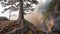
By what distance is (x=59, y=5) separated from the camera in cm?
473

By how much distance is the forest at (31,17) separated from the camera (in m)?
4.73

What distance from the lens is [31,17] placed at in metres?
5.33

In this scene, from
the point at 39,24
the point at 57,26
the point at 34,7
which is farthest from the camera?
the point at 34,7

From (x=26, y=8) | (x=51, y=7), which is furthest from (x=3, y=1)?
(x=51, y=7)

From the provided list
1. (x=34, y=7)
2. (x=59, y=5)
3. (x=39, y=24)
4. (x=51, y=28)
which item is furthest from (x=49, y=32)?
(x=34, y=7)

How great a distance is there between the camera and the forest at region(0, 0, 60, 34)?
15.5ft

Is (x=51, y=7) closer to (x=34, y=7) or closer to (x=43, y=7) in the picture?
(x=43, y=7)

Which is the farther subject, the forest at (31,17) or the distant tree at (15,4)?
the distant tree at (15,4)

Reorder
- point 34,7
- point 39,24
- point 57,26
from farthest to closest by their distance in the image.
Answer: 1. point 34,7
2. point 39,24
3. point 57,26

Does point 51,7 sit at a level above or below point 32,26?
above

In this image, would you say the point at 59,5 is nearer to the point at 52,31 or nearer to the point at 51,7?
the point at 51,7

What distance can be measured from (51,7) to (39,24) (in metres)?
0.66

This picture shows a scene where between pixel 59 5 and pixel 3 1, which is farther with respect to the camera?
pixel 3 1

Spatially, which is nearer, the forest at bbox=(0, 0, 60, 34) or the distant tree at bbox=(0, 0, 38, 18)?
the forest at bbox=(0, 0, 60, 34)
